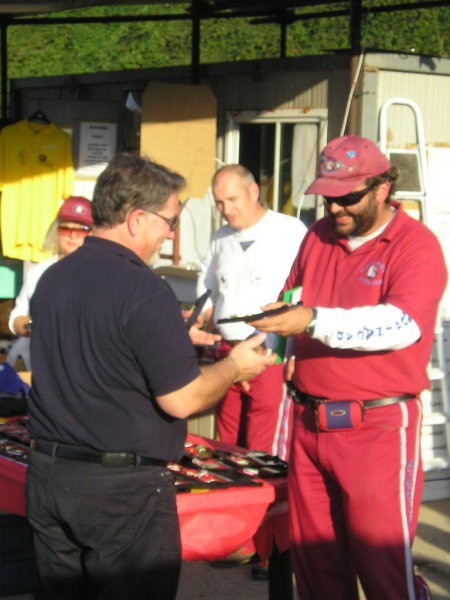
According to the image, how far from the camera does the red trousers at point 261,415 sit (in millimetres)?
5406

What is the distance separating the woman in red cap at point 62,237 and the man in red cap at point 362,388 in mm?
1905

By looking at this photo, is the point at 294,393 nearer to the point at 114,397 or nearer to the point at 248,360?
the point at 248,360

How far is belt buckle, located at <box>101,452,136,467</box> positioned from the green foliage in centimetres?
1544

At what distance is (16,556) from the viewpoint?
4.59 m

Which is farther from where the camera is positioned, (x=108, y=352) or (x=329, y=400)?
(x=329, y=400)

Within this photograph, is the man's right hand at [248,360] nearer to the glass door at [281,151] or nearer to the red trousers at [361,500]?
the red trousers at [361,500]

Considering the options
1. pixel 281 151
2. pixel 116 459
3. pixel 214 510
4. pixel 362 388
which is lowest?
pixel 214 510

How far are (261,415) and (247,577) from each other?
821 mm

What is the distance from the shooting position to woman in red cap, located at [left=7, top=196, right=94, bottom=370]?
526 centimetres

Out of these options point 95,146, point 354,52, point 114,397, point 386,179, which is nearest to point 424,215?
point 354,52

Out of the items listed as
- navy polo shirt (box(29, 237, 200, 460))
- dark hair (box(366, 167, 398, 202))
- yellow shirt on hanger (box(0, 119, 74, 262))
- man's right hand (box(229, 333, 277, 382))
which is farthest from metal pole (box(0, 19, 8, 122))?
navy polo shirt (box(29, 237, 200, 460))

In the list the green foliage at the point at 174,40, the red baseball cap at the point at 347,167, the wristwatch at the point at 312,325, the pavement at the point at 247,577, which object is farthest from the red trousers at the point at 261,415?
the green foliage at the point at 174,40

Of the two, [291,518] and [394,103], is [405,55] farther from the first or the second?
[291,518]

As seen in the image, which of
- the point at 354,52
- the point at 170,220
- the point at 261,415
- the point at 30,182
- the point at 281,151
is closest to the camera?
the point at 170,220
